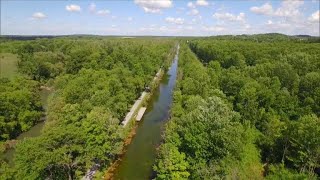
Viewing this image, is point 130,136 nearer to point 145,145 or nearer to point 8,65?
point 145,145

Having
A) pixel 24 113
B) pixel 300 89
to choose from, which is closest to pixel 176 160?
pixel 24 113

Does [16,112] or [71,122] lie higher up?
[71,122]

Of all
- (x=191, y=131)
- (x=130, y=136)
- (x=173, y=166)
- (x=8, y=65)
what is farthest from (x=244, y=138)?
(x=8, y=65)

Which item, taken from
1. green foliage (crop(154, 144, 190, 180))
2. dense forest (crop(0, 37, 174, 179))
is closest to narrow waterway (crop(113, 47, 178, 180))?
dense forest (crop(0, 37, 174, 179))

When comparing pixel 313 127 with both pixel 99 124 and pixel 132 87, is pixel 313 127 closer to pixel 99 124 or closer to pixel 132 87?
pixel 99 124

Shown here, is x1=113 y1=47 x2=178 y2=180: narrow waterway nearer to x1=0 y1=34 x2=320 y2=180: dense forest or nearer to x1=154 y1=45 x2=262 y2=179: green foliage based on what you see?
x1=0 y1=34 x2=320 y2=180: dense forest

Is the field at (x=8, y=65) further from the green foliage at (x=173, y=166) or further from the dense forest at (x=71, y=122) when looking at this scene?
the green foliage at (x=173, y=166)

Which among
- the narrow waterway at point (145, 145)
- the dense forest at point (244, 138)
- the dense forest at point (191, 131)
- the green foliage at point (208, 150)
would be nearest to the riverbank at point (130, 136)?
the narrow waterway at point (145, 145)

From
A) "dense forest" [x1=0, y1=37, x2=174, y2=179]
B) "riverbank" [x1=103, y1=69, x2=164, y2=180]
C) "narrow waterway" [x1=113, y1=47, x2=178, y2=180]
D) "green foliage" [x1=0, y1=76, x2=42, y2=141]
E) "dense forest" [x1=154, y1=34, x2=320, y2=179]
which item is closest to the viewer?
"dense forest" [x1=0, y1=37, x2=174, y2=179]
